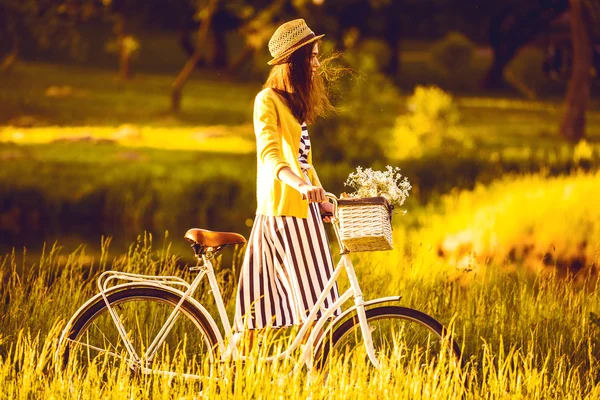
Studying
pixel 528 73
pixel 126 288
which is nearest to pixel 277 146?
pixel 126 288

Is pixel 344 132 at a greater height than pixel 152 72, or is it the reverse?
pixel 152 72

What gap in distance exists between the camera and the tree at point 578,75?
2227 cm

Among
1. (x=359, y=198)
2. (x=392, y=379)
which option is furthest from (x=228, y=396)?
(x=359, y=198)

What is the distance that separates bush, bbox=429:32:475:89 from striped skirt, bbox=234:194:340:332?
92.3 feet

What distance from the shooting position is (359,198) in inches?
167

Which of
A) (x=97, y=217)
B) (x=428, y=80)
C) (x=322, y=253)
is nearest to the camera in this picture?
(x=322, y=253)

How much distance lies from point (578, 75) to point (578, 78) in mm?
61

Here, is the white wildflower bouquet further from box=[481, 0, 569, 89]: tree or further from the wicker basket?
box=[481, 0, 569, 89]: tree

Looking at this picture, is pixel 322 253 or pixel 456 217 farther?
pixel 456 217

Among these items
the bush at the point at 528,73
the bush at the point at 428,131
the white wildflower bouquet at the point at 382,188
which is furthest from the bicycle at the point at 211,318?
the bush at the point at 528,73

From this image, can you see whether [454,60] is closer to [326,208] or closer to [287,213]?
[326,208]

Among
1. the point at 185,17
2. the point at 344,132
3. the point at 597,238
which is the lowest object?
the point at 597,238

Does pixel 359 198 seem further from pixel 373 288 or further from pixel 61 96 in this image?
pixel 61 96

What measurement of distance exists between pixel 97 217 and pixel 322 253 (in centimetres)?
1287
